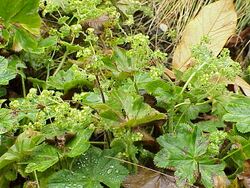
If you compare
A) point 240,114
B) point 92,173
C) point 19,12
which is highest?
point 19,12

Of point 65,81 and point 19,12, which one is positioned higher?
point 19,12

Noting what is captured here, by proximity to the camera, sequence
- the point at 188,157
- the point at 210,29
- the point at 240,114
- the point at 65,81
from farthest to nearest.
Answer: the point at 210,29 → the point at 65,81 → the point at 240,114 → the point at 188,157

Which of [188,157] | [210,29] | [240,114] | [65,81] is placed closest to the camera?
[188,157]

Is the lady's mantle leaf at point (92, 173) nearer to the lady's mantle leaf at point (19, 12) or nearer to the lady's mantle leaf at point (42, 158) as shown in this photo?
the lady's mantle leaf at point (42, 158)

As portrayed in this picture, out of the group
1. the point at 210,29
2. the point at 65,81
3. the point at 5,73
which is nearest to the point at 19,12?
the point at 5,73

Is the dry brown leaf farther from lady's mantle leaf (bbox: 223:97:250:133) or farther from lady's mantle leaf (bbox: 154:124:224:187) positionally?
lady's mantle leaf (bbox: 154:124:224:187)

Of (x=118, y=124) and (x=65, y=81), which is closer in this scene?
(x=118, y=124)

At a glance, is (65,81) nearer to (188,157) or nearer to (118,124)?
(118,124)

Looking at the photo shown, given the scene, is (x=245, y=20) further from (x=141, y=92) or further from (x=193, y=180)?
(x=193, y=180)

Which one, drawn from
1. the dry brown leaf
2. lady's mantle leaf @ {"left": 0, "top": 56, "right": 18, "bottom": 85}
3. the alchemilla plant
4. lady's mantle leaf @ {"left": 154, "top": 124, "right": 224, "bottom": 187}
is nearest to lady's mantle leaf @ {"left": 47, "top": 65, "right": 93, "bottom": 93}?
the alchemilla plant
